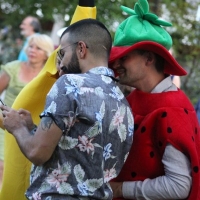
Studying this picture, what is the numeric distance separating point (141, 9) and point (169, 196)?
0.97 meters

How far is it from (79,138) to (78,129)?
40mm

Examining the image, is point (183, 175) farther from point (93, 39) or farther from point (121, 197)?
point (93, 39)

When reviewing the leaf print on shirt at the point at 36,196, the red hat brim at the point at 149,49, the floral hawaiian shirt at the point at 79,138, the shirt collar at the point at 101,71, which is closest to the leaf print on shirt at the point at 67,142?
the floral hawaiian shirt at the point at 79,138

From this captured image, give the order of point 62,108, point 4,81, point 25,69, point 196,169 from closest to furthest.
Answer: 1. point 62,108
2. point 196,169
3. point 4,81
4. point 25,69

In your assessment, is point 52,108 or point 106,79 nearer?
point 52,108

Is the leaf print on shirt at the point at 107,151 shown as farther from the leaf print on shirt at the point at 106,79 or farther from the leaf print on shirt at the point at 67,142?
the leaf print on shirt at the point at 106,79

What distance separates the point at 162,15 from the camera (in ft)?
39.3

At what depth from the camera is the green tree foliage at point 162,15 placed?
8.46 meters

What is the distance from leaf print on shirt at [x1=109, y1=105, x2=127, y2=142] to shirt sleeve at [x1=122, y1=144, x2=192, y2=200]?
0.24m

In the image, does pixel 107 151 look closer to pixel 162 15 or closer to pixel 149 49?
pixel 149 49

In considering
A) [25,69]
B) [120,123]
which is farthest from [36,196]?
[25,69]

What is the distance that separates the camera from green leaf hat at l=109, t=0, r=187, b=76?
122 inches

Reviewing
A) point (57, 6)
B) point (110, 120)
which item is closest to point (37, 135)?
point (110, 120)

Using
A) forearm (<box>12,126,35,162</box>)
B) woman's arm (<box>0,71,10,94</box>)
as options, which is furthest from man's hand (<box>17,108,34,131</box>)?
woman's arm (<box>0,71,10,94</box>)
